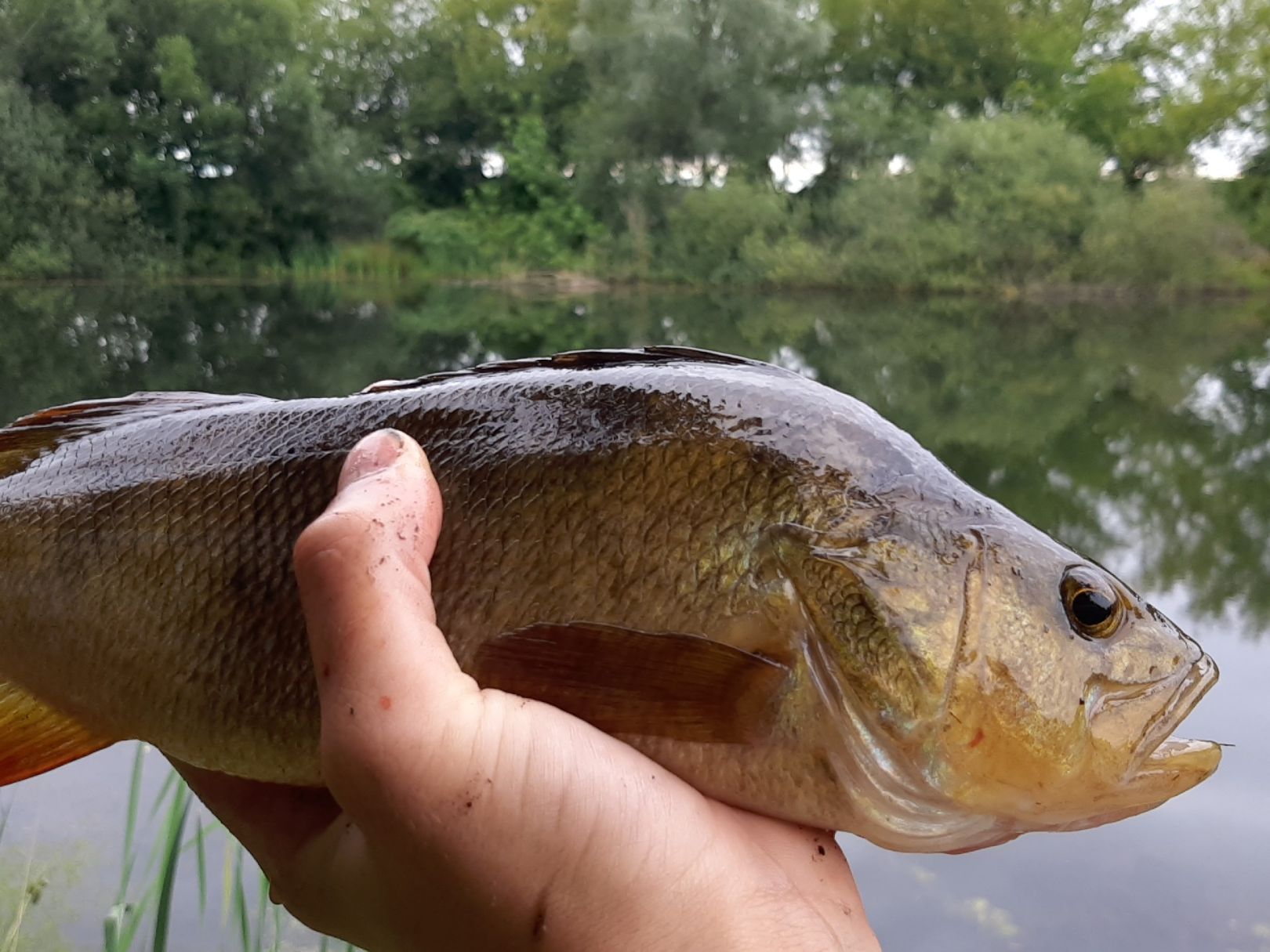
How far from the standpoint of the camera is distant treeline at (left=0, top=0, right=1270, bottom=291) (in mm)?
25141

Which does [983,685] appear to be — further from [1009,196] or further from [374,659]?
[1009,196]

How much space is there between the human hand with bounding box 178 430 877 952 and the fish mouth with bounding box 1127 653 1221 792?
0.53 metres

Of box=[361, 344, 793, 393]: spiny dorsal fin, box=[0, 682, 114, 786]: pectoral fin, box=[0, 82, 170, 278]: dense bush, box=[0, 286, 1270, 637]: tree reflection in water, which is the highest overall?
box=[361, 344, 793, 393]: spiny dorsal fin

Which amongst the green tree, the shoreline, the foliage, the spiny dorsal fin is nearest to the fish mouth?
the spiny dorsal fin

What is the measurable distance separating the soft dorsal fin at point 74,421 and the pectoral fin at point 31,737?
45 cm

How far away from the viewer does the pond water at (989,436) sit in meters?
4.25

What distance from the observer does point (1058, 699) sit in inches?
55.5

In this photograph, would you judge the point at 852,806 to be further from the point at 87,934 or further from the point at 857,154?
the point at 857,154

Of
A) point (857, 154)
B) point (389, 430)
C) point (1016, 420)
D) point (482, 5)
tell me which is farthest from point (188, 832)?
point (482, 5)

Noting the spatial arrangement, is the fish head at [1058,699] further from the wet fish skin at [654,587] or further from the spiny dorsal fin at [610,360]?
the spiny dorsal fin at [610,360]

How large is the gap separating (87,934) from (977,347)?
1660cm

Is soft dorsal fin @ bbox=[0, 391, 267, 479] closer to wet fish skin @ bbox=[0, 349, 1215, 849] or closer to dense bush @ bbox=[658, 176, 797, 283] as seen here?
wet fish skin @ bbox=[0, 349, 1215, 849]

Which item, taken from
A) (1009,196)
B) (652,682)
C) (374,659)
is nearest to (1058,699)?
(652,682)

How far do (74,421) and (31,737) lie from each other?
0.63 m
